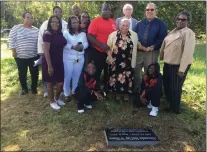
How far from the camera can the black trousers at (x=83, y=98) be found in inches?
203

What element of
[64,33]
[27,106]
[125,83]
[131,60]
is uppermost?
[64,33]

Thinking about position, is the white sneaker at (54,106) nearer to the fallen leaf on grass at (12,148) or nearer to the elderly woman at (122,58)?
the elderly woman at (122,58)

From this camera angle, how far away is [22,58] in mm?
5793

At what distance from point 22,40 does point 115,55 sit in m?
1.89

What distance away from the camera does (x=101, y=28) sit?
5188mm

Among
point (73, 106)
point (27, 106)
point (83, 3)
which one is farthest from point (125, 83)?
point (83, 3)

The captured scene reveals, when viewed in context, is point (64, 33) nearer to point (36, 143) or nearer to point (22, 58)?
point (22, 58)

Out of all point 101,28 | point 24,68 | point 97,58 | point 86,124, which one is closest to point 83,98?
point 86,124

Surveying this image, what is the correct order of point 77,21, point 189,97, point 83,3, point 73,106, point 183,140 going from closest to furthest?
point 183,140 → point 77,21 → point 73,106 → point 189,97 → point 83,3

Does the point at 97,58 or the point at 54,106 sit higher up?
the point at 97,58

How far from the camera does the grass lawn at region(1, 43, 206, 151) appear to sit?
13.8ft

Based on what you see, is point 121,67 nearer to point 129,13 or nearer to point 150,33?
point 150,33

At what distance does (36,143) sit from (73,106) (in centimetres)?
150

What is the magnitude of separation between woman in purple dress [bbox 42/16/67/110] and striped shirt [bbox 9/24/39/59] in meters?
0.78
